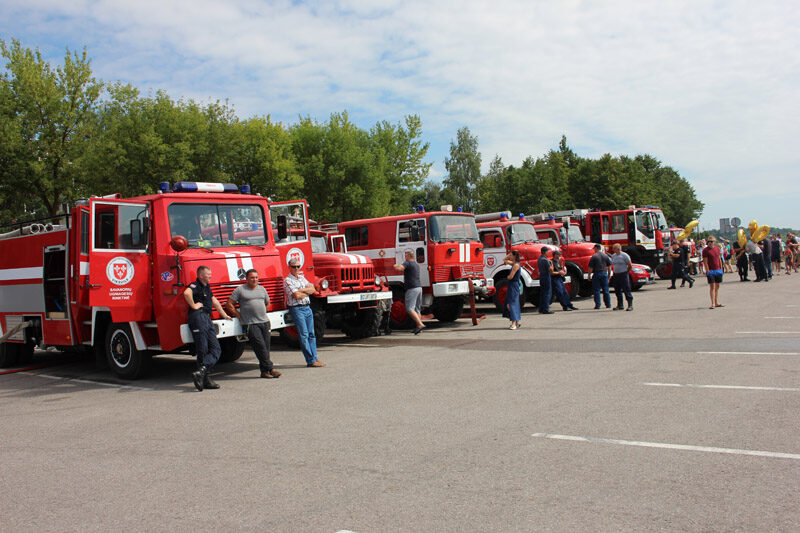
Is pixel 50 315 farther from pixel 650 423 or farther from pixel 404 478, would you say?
pixel 650 423

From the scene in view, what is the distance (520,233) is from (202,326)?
→ 39.2ft

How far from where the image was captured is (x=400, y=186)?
49844 mm

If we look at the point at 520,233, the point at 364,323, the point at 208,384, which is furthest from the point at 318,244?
the point at 520,233

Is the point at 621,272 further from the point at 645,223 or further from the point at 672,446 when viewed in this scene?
the point at 672,446

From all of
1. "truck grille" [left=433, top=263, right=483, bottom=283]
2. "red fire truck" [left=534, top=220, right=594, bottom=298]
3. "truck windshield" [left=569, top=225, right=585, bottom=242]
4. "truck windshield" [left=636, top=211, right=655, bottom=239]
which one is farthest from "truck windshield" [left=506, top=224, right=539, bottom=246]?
"truck windshield" [left=636, top=211, right=655, bottom=239]

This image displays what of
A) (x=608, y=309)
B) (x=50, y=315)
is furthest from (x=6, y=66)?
(x=608, y=309)

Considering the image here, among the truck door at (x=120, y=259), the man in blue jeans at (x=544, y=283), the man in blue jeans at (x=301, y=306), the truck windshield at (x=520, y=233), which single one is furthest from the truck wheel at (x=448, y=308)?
the truck door at (x=120, y=259)

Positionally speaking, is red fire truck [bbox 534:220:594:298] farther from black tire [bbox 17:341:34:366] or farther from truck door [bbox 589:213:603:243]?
black tire [bbox 17:341:34:366]

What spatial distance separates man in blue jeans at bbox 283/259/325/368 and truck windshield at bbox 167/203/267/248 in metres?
0.94

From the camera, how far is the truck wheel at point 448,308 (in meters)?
15.7

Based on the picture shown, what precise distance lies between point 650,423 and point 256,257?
6640mm

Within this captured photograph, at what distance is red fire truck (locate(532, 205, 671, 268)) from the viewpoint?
26094 mm

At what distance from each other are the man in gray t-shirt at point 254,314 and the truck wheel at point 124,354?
1656mm

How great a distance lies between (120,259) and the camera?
368 inches
